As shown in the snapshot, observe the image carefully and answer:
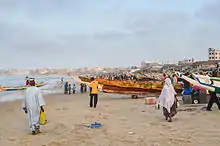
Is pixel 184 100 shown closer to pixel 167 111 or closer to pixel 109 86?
pixel 167 111

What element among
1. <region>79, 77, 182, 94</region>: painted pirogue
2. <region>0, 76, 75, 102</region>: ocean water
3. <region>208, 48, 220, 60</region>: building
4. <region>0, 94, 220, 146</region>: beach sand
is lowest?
<region>0, 76, 75, 102</region>: ocean water

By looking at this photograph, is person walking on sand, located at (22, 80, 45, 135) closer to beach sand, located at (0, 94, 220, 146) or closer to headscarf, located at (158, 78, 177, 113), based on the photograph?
beach sand, located at (0, 94, 220, 146)

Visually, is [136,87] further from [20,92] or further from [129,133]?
[20,92]

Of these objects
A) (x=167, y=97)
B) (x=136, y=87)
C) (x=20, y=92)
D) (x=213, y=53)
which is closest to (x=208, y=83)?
(x=167, y=97)

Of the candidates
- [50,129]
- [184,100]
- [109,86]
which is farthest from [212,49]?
[50,129]

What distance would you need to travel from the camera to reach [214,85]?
416 inches

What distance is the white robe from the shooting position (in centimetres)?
728

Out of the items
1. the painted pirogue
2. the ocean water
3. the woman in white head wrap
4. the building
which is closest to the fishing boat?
the woman in white head wrap

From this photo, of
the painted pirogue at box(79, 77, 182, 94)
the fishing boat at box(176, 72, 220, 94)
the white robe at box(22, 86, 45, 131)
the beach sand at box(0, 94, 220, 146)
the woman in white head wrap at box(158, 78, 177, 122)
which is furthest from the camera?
the painted pirogue at box(79, 77, 182, 94)

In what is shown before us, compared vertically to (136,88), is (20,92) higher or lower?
lower

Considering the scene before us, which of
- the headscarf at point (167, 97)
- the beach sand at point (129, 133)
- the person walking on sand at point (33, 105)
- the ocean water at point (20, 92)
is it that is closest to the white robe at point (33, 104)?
the person walking on sand at point (33, 105)

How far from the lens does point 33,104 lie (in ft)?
23.9

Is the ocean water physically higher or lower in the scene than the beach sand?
lower

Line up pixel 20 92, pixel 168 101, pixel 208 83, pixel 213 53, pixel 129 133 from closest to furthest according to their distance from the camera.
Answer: pixel 129 133 → pixel 168 101 → pixel 208 83 → pixel 20 92 → pixel 213 53
